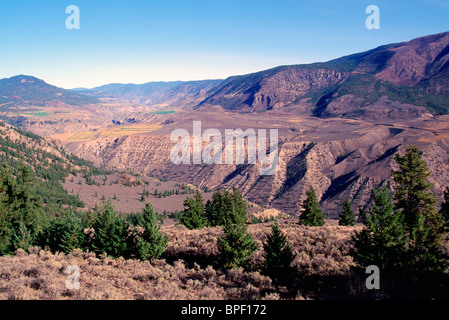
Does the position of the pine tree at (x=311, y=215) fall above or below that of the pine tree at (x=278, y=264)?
below

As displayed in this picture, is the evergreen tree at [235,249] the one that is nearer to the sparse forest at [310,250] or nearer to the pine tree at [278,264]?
the sparse forest at [310,250]

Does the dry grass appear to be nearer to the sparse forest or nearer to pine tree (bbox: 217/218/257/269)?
the sparse forest

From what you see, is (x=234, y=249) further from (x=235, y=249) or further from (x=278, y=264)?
(x=278, y=264)

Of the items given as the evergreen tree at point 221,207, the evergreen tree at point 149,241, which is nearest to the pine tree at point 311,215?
the evergreen tree at point 221,207

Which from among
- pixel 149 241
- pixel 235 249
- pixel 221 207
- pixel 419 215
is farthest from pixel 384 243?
pixel 221 207

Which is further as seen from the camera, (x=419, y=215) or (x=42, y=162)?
(x=42, y=162)

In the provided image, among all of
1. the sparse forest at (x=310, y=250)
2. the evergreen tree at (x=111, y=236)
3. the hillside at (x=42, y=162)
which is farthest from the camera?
the hillside at (x=42, y=162)
